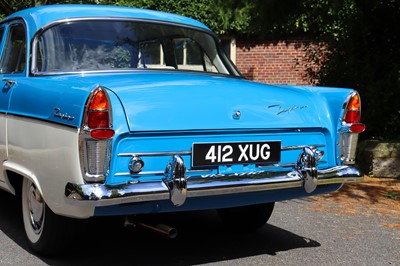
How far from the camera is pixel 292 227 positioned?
5215mm

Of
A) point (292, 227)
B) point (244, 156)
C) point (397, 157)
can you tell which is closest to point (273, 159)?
point (244, 156)

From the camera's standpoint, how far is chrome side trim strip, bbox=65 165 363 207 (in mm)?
3293

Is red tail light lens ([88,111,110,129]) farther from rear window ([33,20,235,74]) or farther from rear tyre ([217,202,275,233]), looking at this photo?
rear tyre ([217,202,275,233])

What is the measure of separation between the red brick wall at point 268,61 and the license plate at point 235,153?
12218 mm

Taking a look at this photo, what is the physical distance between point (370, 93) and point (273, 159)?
5601mm

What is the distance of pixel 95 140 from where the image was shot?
131 inches

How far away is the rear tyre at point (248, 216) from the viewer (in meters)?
4.87

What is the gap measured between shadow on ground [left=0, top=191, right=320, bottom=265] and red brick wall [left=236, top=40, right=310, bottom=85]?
433 inches

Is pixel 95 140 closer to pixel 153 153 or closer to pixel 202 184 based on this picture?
pixel 153 153

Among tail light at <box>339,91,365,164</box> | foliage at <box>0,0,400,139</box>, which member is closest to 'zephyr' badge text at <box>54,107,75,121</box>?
tail light at <box>339,91,365,164</box>

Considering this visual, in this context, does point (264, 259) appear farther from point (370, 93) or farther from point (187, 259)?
point (370, 93)

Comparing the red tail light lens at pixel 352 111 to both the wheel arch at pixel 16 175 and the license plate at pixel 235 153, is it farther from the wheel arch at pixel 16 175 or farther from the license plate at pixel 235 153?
the wheel arch at pixel 16 175

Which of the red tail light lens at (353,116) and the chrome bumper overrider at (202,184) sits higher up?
the red tail light lens at (353,116)

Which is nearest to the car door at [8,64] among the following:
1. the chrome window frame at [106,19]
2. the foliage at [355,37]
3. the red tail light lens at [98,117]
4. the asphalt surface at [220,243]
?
the chrome window frame at [106,19]
